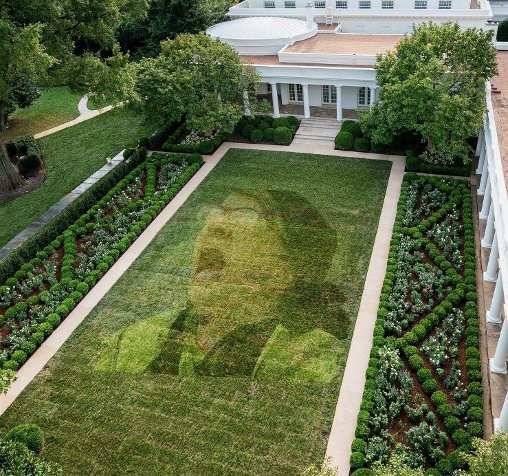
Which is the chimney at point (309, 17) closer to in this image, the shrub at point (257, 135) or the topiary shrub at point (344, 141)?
the shrub at point (257, 135)

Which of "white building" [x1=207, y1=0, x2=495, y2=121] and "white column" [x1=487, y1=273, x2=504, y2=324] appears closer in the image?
"white column" [x1=487, y1=273, x2=504, y2=324]

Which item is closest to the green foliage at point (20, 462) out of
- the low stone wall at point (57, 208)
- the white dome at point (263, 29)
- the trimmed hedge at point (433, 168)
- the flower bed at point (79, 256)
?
the flower bed at point (79, 256)

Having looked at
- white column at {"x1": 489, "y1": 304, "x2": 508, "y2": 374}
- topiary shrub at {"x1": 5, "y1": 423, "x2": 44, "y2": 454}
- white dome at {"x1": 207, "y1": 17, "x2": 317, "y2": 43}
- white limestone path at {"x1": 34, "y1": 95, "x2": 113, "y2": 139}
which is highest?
white dome at {"x1": 207, "y1": 17, "x2": 317, "y2": 43}

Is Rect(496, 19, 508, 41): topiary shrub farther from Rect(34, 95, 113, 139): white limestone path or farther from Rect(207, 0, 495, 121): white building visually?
Rect(34, 95, 113, 139): white limestone path

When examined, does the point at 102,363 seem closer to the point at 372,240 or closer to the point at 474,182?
the point at 372,240

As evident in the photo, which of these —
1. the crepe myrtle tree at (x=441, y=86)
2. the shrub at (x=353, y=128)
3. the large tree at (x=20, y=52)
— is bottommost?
the shrub at (x=353, y=128)

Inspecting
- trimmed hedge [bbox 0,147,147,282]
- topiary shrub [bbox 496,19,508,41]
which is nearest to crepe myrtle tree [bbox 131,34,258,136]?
trimmed hedge [bbox 0,147,147,282]
